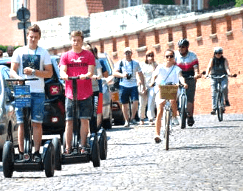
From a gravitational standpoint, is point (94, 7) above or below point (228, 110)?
above

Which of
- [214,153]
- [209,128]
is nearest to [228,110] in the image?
[209,128]

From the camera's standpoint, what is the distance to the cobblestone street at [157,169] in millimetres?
11961

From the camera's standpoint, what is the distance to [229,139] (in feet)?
61.5

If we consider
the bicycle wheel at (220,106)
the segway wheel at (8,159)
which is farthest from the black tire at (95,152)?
the bicycle wheel at (220,106)

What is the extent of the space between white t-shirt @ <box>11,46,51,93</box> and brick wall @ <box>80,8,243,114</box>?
28.1m

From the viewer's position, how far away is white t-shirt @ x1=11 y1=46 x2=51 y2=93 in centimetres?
1352

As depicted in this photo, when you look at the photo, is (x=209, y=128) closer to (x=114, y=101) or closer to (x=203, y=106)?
(x=114, y=101)

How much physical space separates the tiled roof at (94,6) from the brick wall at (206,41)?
1657 cm

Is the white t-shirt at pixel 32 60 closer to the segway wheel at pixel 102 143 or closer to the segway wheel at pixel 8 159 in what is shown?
the segway wheel at pixel 8 159

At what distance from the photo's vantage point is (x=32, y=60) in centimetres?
1357

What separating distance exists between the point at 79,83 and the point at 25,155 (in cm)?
149

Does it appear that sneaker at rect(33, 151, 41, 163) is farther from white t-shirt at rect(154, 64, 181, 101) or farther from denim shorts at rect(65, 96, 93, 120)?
white t-shirt at rect(154, 64, 181, 101)

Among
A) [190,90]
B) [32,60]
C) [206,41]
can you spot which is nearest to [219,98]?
[190,90]

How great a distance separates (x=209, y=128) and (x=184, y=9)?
3444 centimetres
